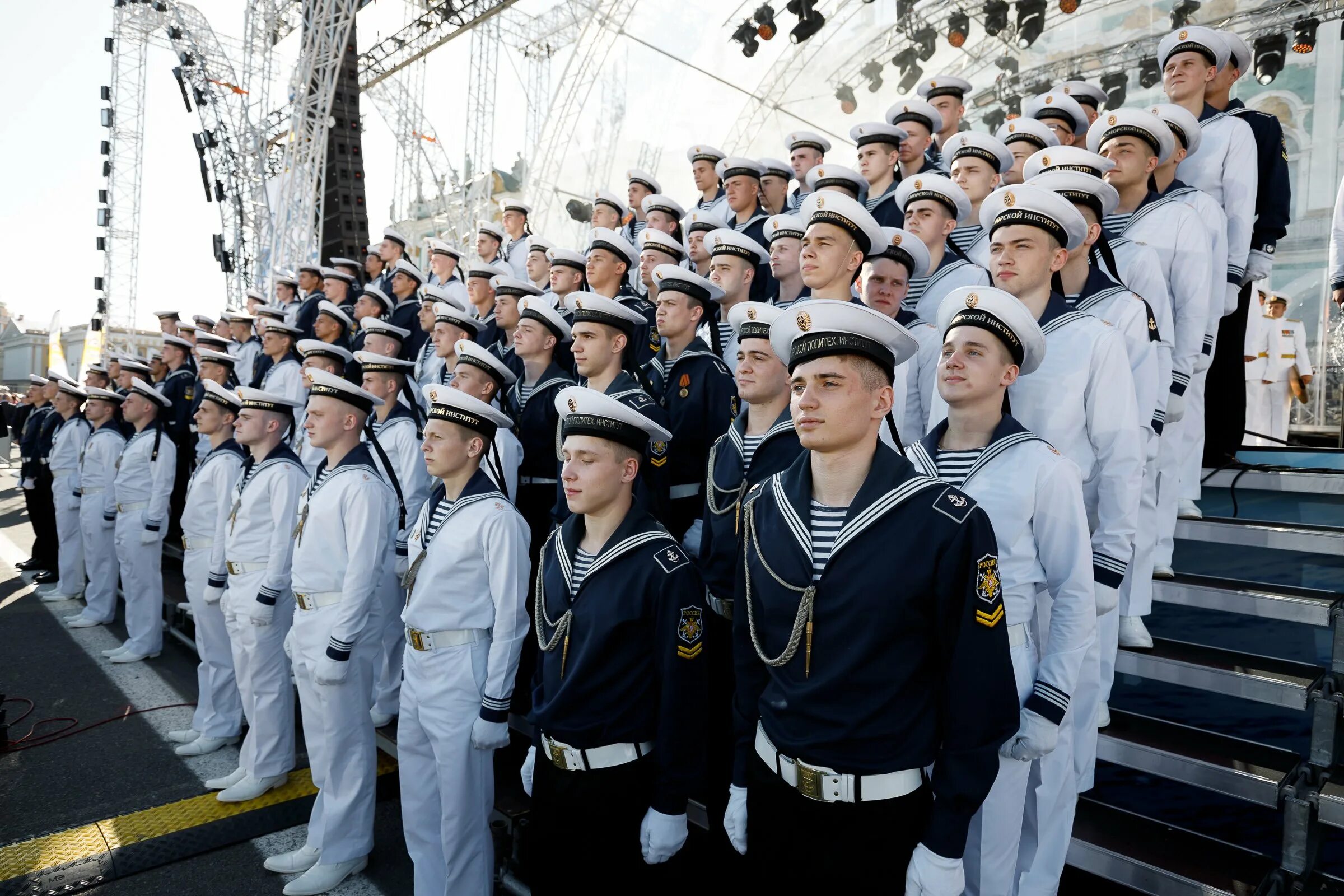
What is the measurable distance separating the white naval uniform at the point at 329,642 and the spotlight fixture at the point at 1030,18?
11.7 metres

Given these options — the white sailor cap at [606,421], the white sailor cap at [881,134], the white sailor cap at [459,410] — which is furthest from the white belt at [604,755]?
the white sailor cap at [881,134]

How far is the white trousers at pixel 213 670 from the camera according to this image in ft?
18.3

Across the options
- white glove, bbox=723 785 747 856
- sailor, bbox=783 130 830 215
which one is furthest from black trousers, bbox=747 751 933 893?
sailor, bbox=783 130 830 215

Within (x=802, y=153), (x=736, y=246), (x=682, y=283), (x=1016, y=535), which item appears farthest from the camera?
(x=802, y=153)

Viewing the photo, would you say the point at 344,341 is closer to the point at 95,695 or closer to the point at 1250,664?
the point at 95,695

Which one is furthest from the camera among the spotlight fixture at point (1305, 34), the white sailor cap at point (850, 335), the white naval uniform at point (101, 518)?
the spotlight fixture at point (1305, 34)

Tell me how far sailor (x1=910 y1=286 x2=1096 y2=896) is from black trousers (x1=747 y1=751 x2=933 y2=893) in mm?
508

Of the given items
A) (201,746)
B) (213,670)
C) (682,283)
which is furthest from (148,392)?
(682,283)

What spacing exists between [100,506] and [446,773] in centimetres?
711

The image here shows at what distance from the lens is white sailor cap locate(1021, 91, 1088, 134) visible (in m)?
5.47

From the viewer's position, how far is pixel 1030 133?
16.8ft

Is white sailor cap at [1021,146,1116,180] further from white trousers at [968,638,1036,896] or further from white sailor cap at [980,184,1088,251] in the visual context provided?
white trousers at [968,638,1036,896]

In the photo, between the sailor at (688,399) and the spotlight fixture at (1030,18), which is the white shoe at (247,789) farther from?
A: the spotlight fixture at (1030,18)

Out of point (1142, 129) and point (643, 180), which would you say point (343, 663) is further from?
point (643, 180)
